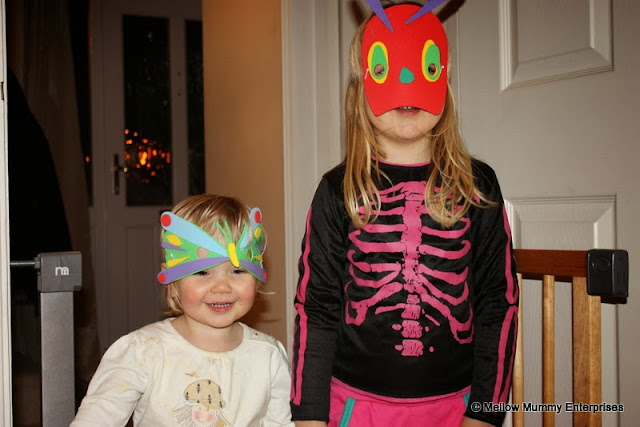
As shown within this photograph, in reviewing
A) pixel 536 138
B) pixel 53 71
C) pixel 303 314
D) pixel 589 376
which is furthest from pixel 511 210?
pixel 53 71

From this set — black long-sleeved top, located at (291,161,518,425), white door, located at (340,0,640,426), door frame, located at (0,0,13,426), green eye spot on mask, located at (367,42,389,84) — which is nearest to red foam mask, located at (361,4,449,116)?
green eye spot on mask, located at (367,42,389,84)

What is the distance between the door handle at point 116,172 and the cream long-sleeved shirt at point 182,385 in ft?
9.98

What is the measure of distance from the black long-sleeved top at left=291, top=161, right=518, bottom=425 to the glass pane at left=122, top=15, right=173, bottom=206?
320 cm

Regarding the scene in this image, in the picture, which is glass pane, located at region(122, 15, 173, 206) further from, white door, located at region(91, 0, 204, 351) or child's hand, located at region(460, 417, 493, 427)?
child's hand, located at region(460, 417, 493, 427)

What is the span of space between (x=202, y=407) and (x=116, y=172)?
10.4 feet

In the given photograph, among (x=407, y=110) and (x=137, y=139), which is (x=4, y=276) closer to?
(x=407, y=110)

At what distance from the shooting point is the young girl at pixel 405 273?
115cm

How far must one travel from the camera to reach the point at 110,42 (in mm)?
4129

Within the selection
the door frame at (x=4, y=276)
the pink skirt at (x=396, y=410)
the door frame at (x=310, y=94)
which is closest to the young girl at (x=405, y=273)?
the pink skirt at (x=396, y=410)

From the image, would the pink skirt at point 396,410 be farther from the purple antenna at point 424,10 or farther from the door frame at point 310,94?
the door frame at point 310,94

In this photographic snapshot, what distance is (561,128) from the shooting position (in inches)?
53.5

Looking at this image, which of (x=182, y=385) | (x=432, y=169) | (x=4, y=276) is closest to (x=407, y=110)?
(x=432, y=169)

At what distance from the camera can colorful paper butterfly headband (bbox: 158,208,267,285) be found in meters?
1.21

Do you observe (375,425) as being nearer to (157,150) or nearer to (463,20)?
(463,20)
